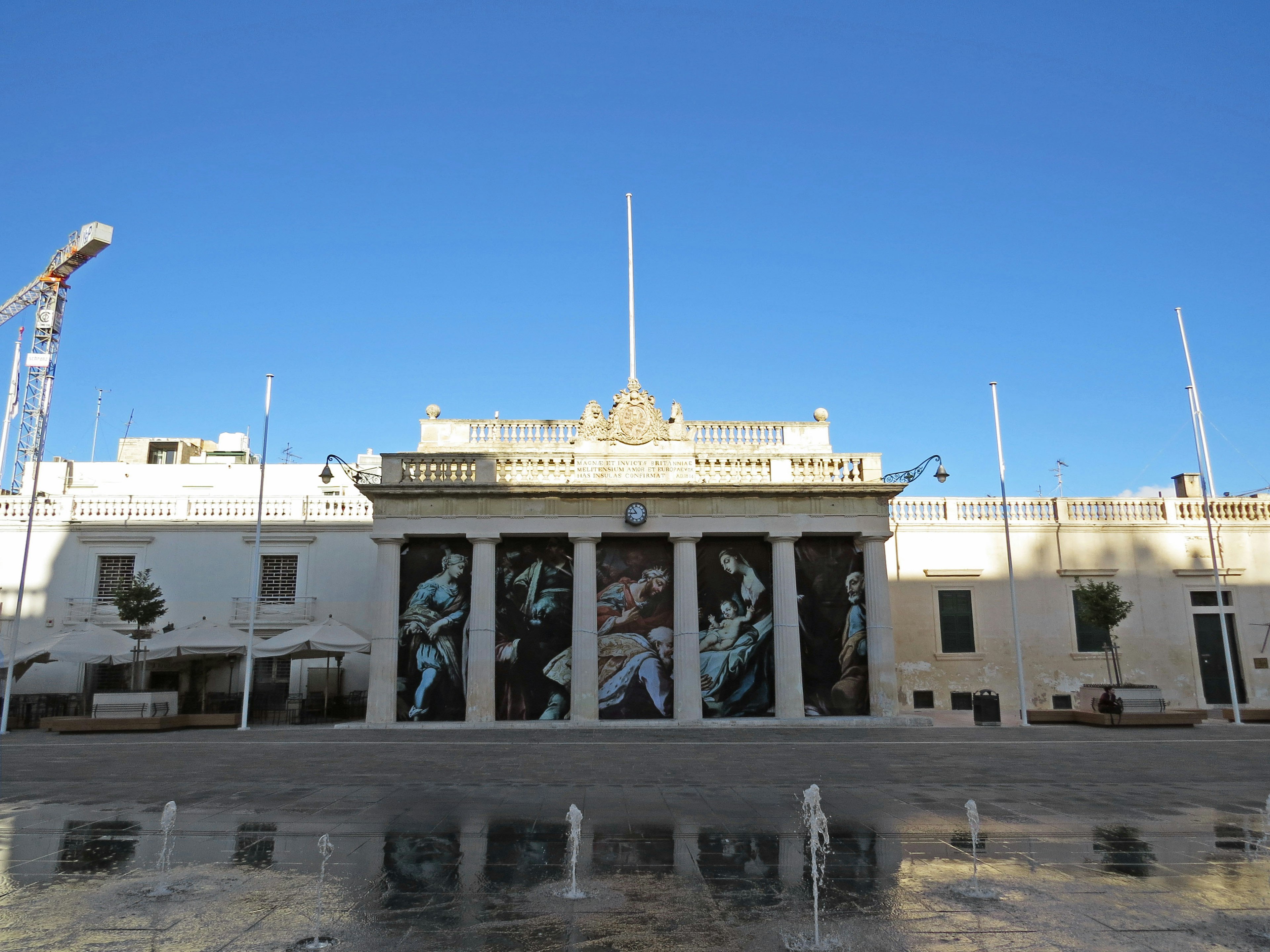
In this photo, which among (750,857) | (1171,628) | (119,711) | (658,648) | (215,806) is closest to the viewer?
(750,857)

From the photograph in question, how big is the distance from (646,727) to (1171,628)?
1977 cm

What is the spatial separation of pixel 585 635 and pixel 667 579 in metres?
3.09

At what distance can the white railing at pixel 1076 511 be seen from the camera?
3195 centimetres

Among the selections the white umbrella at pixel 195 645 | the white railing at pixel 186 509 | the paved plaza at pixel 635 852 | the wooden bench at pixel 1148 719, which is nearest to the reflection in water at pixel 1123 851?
the paved plaza at pixel 635 852

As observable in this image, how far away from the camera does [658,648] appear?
87.6 ft

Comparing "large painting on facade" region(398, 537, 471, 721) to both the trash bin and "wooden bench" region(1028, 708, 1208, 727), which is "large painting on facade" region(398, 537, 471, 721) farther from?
"wooden bench" region(1028, 708, 1208, 727)

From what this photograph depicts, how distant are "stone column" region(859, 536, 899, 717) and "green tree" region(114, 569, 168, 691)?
71.5ft

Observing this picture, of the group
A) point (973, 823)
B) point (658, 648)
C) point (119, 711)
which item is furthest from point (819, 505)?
point (119, 711)

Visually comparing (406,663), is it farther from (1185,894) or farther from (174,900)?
(1185,894)

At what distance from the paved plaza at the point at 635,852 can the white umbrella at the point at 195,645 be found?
9.51 m

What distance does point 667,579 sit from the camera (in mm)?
27094

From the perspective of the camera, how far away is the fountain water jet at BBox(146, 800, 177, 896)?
7.50 metres

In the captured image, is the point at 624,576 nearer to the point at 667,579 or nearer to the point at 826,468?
the point at 667,579

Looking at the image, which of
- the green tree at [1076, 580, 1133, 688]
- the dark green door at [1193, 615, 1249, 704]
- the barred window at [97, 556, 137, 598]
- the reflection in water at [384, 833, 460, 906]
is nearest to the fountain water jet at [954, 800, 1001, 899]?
the reflection in water at [384, 833, 460, 906]
